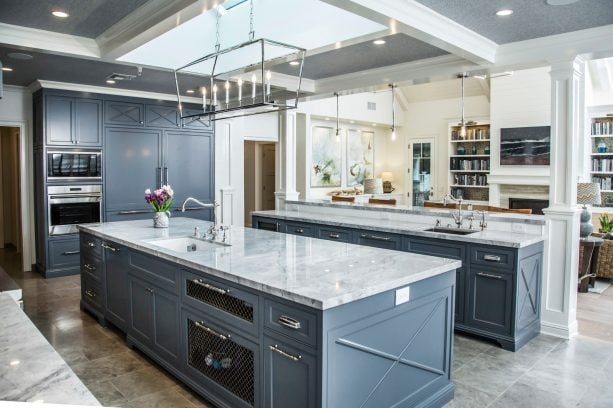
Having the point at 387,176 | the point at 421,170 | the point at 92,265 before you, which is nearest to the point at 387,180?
the point at 387,176

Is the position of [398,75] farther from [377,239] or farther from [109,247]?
[109,247]

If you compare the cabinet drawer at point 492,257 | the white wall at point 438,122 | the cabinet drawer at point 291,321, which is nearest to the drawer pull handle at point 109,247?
the cabinet drawer at point 291,321

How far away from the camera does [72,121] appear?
20.6 feet

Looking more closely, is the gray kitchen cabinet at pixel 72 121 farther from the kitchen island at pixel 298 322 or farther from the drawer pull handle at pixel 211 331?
the drawer pull handle at pixel 211 331

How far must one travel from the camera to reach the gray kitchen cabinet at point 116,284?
3.76 metres

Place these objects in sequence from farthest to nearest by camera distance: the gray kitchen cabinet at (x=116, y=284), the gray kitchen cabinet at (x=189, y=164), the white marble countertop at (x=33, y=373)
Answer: the gray kitchen cabinet at (x=189, y=164)
the gray kitchen cabinet at (x=116, y=284)
the white marble countertop at (x=33, y=373)

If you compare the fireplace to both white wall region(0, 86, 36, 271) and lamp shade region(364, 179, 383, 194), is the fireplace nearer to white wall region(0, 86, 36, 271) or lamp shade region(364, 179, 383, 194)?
lamp shade region(364, 179, 383, 194)

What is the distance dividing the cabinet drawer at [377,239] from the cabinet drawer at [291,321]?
2.37 m

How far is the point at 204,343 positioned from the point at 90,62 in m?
3.59

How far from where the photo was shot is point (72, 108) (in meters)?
6.29

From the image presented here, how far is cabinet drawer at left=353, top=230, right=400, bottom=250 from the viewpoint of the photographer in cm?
441

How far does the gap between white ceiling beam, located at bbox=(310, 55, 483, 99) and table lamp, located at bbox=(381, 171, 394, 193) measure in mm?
5799

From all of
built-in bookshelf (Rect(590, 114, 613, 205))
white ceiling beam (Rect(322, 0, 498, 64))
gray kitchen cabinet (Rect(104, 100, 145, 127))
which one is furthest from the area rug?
gray kitchen cabinet (Rect(104, 100, 145, 127))

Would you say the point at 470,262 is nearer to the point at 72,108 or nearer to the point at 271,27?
the point at 271,27
